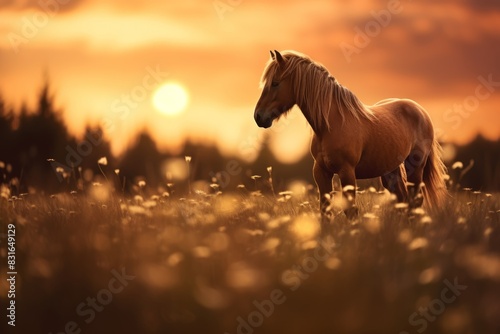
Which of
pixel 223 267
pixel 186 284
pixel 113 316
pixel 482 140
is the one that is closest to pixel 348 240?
pixel 223 267

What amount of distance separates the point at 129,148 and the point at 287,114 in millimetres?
23848

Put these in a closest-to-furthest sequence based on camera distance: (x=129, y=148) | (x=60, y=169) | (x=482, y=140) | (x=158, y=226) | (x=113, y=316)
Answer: (x=113, y=316) → (x=158, y=226) → (x=60, y=169) → (x=482, y=140) → (x=129, y=148)

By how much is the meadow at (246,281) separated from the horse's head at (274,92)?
2.10 m

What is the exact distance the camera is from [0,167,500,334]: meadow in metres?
3.54

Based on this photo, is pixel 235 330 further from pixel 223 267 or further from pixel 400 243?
pixel 400 243

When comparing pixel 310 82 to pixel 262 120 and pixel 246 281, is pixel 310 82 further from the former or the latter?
pixel 246 281

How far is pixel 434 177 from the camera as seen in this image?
9688 mm

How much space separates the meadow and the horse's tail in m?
3.95

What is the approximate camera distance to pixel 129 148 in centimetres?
3022

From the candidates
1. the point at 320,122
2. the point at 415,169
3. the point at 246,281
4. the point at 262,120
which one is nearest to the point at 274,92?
the point at 262,120

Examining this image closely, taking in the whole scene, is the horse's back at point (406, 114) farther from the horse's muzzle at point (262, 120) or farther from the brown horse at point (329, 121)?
the horse's muzzle at point (262, 120)

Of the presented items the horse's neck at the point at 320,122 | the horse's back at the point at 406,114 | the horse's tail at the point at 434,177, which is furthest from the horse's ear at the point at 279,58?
the horse's tail at the point at 434,177

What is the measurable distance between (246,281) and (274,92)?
4.28 meters

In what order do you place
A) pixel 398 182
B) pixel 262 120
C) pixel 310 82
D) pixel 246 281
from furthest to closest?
pixel 398 182
pixel 310 82
pixel 262 120
pixel 246 281
